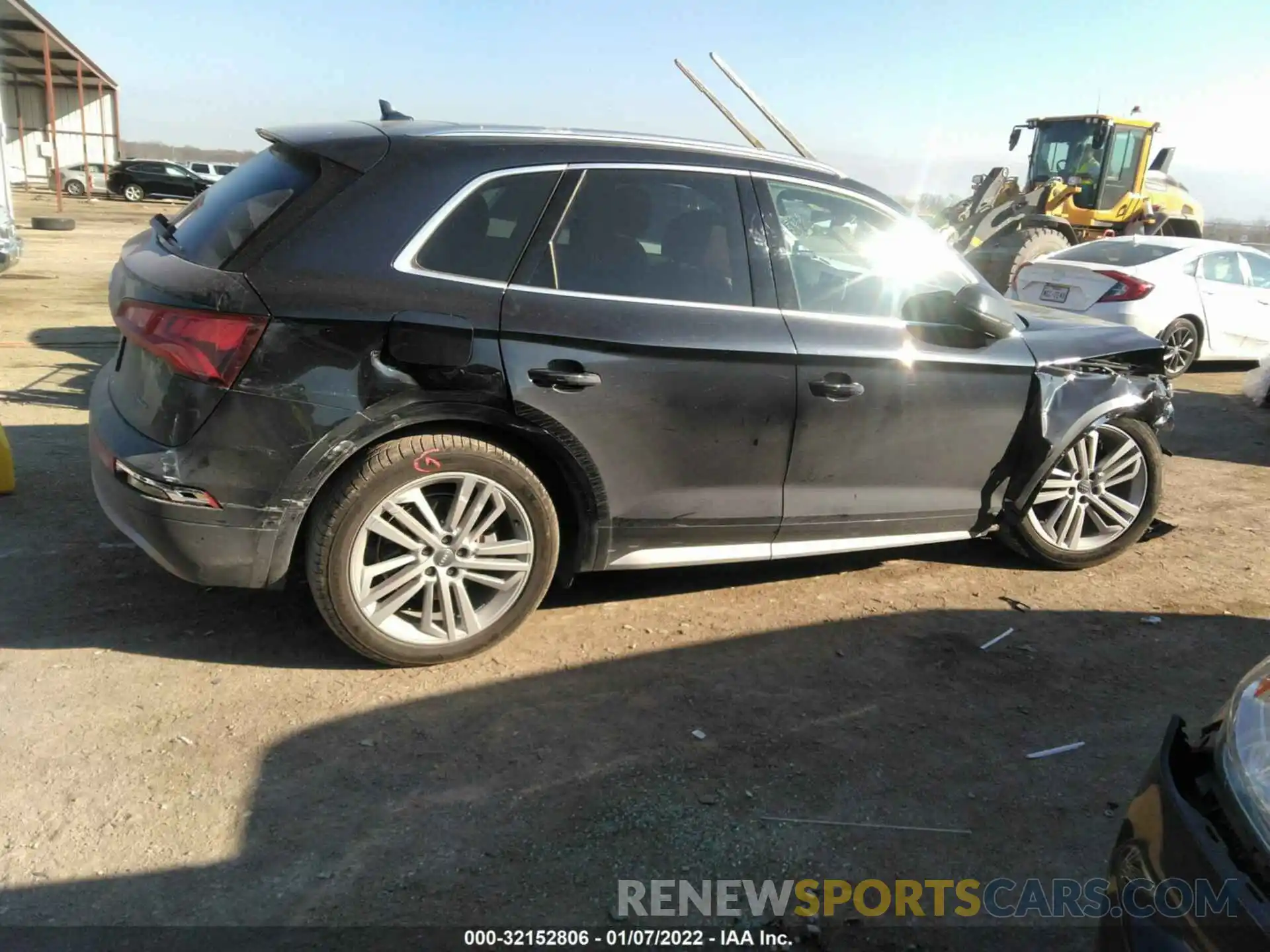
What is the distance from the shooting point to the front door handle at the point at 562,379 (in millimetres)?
3262

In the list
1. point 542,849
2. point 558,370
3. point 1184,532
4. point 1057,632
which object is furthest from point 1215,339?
point 542,849

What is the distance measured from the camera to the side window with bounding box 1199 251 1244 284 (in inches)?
384

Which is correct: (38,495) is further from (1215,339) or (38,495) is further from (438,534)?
(1215,339)

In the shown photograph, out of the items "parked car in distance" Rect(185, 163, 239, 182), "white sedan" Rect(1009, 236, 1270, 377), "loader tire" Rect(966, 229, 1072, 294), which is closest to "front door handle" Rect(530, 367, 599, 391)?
"white sedan" Rect(1009, 236, 1270, 377)

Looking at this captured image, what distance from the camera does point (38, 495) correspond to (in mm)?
4750

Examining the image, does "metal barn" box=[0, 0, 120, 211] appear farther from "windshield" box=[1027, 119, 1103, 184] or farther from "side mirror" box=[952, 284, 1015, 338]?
"side mirror" box=[952, 284, 1015, 338]

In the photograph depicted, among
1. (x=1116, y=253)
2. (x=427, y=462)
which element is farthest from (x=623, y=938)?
(x=1116, y=253)

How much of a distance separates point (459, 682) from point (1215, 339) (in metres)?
9.63

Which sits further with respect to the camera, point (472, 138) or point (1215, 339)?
point (1215, 339)

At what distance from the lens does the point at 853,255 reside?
3.91 meters

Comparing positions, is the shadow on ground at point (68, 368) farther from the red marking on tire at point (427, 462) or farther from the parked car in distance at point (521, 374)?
the red marking on tire at point (427, 462)

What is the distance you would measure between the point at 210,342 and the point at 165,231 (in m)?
0.85

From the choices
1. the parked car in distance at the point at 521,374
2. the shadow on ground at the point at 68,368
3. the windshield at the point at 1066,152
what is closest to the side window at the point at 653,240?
the parked car in distance at the point at 521,374

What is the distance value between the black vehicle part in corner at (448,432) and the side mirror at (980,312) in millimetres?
1707
